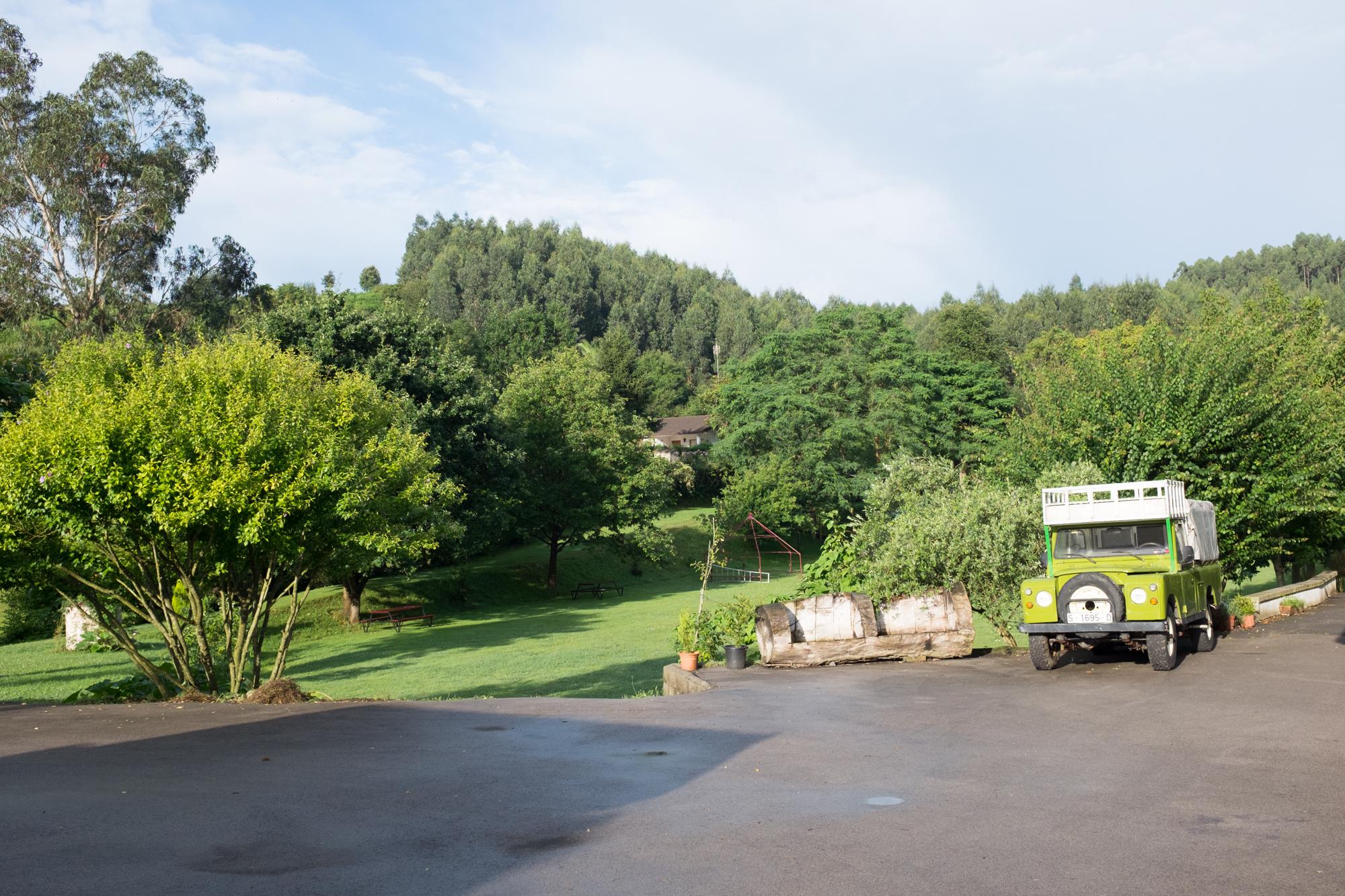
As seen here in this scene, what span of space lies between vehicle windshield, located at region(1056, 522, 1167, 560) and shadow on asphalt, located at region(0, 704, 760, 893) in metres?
7.90

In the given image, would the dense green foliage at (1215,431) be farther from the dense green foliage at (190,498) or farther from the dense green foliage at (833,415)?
the dense green foliage at (833,415)

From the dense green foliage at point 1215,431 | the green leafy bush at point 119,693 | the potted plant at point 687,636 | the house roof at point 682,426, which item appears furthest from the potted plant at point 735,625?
the house roof at point 682,426

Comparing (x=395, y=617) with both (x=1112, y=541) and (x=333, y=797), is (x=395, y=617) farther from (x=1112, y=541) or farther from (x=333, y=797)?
(x=333, y=797)

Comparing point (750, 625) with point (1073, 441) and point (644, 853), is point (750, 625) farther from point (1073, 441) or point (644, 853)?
point (644, 853)

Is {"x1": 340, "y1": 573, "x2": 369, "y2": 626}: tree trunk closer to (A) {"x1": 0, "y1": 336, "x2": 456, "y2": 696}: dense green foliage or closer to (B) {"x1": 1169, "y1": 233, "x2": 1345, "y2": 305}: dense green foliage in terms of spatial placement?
(A) {"x1": 0, "y1": 336, "x2": 456, "y2": 696}: dense green foliage

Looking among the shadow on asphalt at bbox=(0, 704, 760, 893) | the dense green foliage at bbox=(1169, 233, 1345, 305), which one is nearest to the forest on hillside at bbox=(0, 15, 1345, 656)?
the shadow on asphalt at bbox=(0, 704, 760, 893)

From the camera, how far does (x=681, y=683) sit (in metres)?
17.3

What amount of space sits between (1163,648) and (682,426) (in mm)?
90800

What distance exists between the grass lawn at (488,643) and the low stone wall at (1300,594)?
586cm

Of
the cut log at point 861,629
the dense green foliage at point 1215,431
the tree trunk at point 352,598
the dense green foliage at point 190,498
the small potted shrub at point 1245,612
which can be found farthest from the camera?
the tree trunk at point 352,598

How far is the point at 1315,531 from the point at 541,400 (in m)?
36.6

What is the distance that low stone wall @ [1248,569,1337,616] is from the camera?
2319 centimetres

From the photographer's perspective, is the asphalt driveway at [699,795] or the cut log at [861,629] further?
the cut log at [861,629]

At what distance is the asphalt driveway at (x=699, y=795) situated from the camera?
20.7 feet
